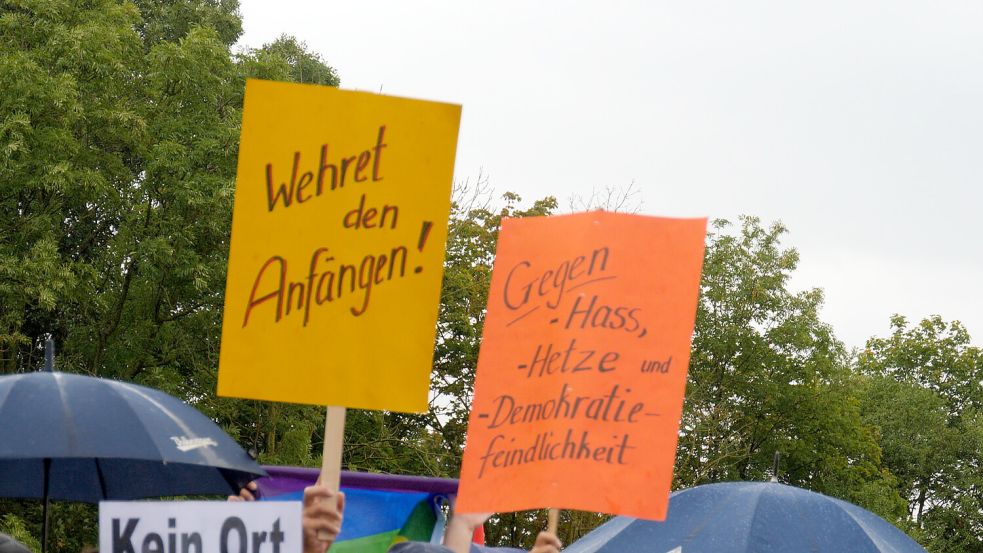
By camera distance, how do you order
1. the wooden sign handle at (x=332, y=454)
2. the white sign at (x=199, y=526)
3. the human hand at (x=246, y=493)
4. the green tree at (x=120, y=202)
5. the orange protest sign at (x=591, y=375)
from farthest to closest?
the green tree at (x=120, y=202)
the human hand at (x=246, y=493)
the orange protest sign at (x=591, y=375)
the white sign at (x=199, y=526)
the wooden sign handle at (x=332, y=454)

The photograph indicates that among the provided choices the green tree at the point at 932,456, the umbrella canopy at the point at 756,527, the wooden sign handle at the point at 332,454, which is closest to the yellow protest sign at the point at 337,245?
the wooden sign handle at the point at 332,454

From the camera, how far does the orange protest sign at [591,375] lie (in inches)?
181

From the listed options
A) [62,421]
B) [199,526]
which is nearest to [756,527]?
[62,421]

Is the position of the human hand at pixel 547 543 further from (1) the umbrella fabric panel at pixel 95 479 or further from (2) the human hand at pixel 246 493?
(1) the umbrella fabric panel at pixel 95 479

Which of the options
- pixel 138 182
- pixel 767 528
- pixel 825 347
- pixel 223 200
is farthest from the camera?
pixel 825 347

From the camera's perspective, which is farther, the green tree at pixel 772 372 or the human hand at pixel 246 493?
the green tree at pixel 772 372

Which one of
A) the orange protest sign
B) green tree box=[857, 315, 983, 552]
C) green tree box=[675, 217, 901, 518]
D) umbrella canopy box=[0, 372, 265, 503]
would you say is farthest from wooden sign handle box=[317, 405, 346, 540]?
green tree box=[857, 315, 983, 552]

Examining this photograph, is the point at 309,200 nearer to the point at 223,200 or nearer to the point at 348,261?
the point at 348,261

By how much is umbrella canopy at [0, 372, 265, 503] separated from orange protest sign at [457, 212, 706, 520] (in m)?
1.59

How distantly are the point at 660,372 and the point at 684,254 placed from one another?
397mm

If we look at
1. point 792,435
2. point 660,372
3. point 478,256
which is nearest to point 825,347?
point 792,435

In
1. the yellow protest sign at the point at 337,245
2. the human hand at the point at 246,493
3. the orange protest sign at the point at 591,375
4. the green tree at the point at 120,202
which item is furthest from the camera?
the green tree at the point at 120,202

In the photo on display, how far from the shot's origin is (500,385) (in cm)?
474

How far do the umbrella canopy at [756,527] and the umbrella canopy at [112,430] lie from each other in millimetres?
3750
